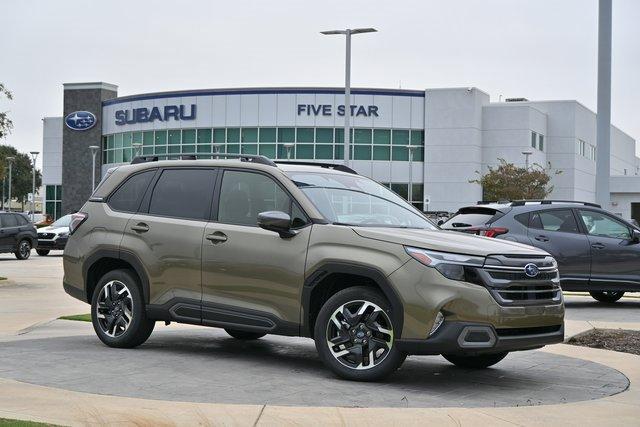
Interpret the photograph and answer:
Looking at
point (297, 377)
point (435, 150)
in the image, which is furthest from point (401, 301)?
point (435, 150)

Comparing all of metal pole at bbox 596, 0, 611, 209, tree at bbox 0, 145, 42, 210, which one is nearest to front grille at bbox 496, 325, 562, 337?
metal pole at bbox 596, 0, 611, 209

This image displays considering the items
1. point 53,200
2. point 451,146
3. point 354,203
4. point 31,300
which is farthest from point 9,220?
point 53,200

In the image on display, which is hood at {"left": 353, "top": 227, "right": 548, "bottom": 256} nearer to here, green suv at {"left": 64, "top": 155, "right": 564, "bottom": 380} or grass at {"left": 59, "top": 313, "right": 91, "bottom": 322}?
green suv at {"left": 64, "top": 155, "right": 564, "bottom": 380}

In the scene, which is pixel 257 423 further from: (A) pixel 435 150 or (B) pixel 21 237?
(A) pixel 435 150

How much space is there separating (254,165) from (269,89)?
5333cm

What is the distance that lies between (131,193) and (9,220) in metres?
21.8

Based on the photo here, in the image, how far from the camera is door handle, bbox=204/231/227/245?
332 inches

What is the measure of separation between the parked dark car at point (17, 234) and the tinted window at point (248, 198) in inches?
874

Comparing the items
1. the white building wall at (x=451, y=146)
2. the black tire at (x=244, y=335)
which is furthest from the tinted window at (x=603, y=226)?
the white building wall at (x=451, y=146)

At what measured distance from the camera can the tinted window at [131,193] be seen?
9.48m

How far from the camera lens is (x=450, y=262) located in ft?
23.5

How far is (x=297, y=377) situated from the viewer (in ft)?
25.4

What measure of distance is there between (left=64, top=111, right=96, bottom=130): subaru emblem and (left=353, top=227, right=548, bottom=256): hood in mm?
65999

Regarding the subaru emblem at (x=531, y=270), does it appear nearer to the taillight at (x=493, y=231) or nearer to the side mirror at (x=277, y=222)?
the side mirror at (x=277, y=222)
